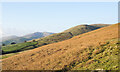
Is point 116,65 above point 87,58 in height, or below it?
above

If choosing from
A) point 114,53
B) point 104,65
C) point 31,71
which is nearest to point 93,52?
point 114,53

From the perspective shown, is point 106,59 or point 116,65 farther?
point 106,59

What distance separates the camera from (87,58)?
3109cm

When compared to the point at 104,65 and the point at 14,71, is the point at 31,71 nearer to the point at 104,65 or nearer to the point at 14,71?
the point at 14,71

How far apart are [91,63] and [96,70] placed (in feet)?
13.3

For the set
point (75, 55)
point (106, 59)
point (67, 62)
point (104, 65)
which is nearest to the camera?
point (104, 65)

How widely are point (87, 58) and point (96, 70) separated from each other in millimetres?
7465

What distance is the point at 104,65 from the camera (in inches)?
984

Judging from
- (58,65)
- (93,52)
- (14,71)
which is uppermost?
(93,52)

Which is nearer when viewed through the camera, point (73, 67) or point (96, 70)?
point (96, 70)

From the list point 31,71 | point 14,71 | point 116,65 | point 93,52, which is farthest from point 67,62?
point 14,71

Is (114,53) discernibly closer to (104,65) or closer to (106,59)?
(106,59)

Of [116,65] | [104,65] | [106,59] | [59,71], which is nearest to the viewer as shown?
[116,65]

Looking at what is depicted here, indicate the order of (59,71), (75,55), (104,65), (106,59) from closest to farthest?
(104,65) → (106,59) → (59,71) → (75,55)
